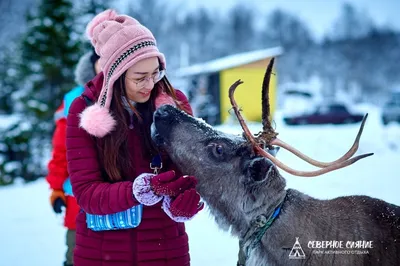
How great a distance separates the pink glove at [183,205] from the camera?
2107 millimetres

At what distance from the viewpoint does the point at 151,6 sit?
4409 centimetres

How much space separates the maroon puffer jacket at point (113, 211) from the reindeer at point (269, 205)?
30 centimetres

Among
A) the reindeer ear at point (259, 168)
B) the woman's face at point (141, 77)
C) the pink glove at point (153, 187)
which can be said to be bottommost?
the pink glove at point (153, 187)

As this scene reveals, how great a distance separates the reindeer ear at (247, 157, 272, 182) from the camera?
242 cm

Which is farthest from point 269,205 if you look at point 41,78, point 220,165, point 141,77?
point 41,78

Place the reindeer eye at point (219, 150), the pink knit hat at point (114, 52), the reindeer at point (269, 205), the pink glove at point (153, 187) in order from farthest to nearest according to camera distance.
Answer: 1. the reindeer eye at point (219, 150)
2. the reindeer at point (269, 205)
3. the pink knit hat at point (114, 52)
4. the pink glove at point (153, 187)

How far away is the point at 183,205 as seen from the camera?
211cm

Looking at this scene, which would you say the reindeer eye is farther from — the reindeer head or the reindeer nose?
the reindeer nose

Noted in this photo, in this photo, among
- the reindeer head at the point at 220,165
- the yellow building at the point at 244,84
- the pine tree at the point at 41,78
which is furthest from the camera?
the yellow building at the point at 244,84

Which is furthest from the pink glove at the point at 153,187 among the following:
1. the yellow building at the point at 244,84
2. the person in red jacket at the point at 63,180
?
the yellow building at the point at 244,84

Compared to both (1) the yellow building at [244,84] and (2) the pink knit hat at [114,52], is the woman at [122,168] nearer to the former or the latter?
(2) the pink knit hat at [114,52]

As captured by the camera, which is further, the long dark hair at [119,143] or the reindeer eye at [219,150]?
the reindeer eye at [219,150]

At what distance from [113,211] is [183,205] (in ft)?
→ 1.13

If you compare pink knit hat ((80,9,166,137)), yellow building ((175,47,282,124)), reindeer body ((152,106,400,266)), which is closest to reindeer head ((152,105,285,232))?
reindeer body ((152,106,400,266))
